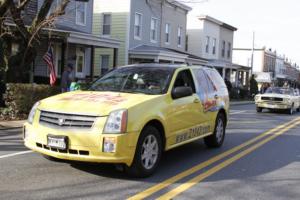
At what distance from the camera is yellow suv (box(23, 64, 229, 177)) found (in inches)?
258

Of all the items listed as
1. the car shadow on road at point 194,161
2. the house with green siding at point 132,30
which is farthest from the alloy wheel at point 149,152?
the house with green siding at point 132,30

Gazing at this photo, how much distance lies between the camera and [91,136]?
6.51 meters

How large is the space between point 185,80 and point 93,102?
2.42 meters

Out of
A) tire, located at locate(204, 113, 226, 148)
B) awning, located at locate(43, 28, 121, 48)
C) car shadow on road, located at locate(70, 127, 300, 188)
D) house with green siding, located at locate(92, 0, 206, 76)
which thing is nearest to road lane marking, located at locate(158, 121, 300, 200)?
car shadow on road, located at locate(70, 127, 300, 188)

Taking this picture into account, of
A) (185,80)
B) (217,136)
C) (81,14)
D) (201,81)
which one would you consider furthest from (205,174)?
(81,14)

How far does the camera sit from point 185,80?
8812mm

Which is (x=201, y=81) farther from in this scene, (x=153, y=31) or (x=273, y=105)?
(x=153, y=31)

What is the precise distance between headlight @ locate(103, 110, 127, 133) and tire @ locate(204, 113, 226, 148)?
3.88 meters

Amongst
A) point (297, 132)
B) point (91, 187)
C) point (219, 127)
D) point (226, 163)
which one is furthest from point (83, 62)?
point (91, 187)

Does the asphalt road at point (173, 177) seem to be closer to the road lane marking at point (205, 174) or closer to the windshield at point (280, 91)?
the road lane marking at point (205, 174)

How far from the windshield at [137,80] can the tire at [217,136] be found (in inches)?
88.4

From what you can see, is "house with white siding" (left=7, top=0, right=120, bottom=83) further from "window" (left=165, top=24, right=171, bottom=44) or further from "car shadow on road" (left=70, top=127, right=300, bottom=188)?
"car shadow on road" (left=70, top=127, right=300, bottom=188)

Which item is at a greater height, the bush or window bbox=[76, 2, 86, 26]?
window bbox=[76, 2, 86, 26]

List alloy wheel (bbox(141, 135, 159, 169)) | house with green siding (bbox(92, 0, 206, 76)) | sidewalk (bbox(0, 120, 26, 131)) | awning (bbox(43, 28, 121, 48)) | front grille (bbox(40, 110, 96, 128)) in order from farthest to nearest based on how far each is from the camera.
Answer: house with green siding (bbox(92, 0, 206, 76)), awning (bbox(43, 28, 121, 48)), sidewalk (bbox(0, 120, 26, 131)), alloy wheel (bbox(141, 135, 159, 169)), front grille (bbox(40, 110, 96, 128))
